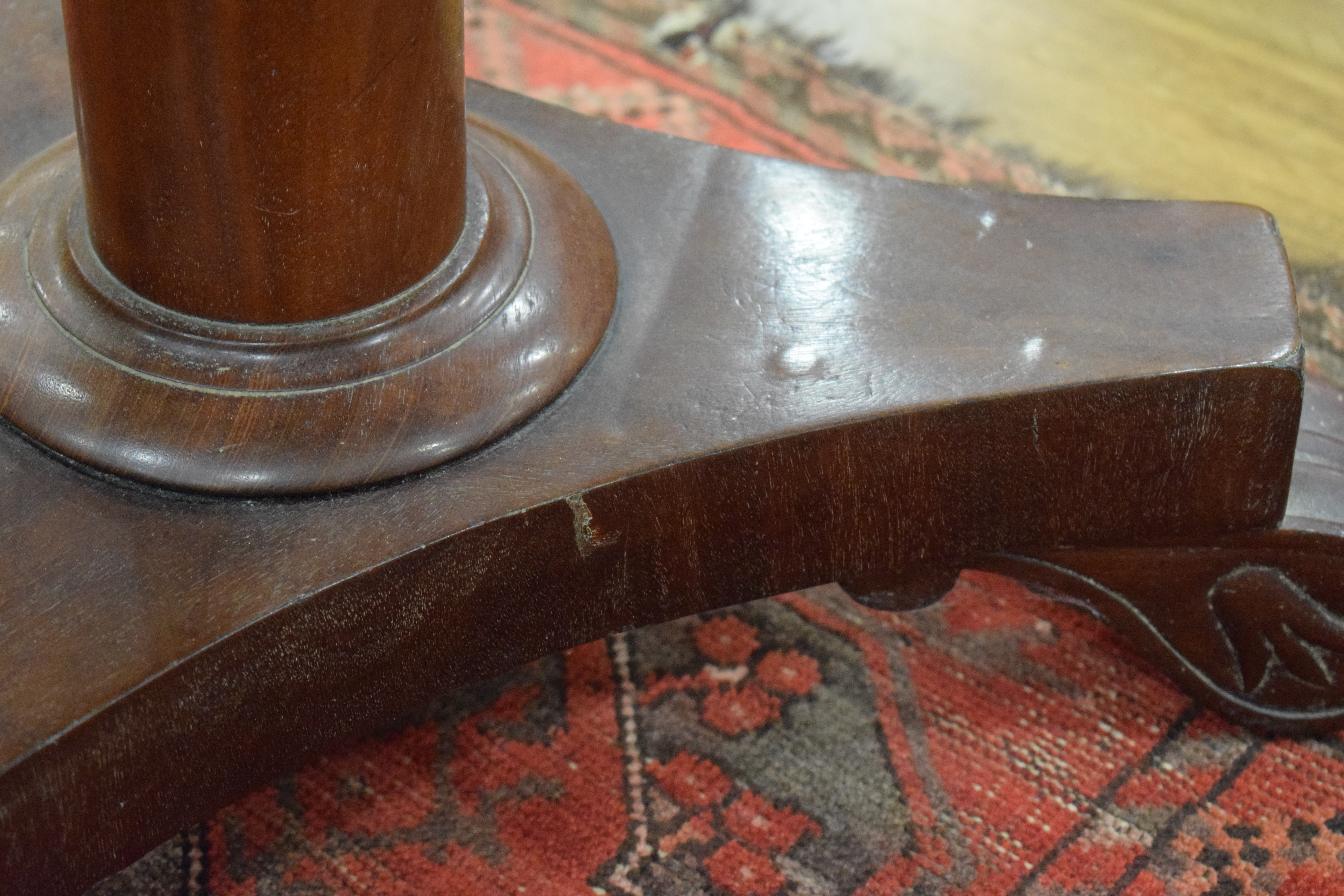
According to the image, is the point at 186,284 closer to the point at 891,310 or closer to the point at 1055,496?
the point at 891,310

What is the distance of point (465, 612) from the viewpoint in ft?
2.73

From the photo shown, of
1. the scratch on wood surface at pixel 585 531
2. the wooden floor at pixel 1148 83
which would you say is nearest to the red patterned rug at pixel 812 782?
the scratch on wood surface at pixel 585 531

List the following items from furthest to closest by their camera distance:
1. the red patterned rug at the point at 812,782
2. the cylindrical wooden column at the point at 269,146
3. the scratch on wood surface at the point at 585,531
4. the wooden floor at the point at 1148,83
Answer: the wooden floor at the point at 1148,83
the red patterned rug at the point at 812,782
the scratch on wood surface at the point at 585,531
the cylindrical wooden column at the point at 269,146

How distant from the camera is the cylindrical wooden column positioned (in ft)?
2.32

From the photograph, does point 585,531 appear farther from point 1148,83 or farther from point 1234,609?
point 1148,83

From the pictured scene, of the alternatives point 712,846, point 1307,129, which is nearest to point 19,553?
point 712,846

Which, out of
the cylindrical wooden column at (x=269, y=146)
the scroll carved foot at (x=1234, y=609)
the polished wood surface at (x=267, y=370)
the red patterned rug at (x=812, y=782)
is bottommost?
the red patterned rug at (x=812, y=782)

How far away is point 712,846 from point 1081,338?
15.4 inches

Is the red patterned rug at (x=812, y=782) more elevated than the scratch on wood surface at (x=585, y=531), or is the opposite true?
the scratch on wood surface at (x=585, y=531)

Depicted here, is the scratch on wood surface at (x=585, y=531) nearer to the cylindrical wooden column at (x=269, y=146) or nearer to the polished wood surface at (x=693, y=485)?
the polished wood surface at (x=693, y=485)

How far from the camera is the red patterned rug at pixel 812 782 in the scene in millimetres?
929

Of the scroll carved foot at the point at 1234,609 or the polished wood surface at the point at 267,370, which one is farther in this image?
the scroll carved foot at the point at 1234,609

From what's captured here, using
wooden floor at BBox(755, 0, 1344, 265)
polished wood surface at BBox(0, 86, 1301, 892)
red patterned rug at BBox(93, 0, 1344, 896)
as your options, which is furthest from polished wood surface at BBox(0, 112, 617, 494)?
wooden floor at BBox(755, 0, 1344, 265)

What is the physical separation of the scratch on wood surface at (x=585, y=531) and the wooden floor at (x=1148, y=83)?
0.93 m
